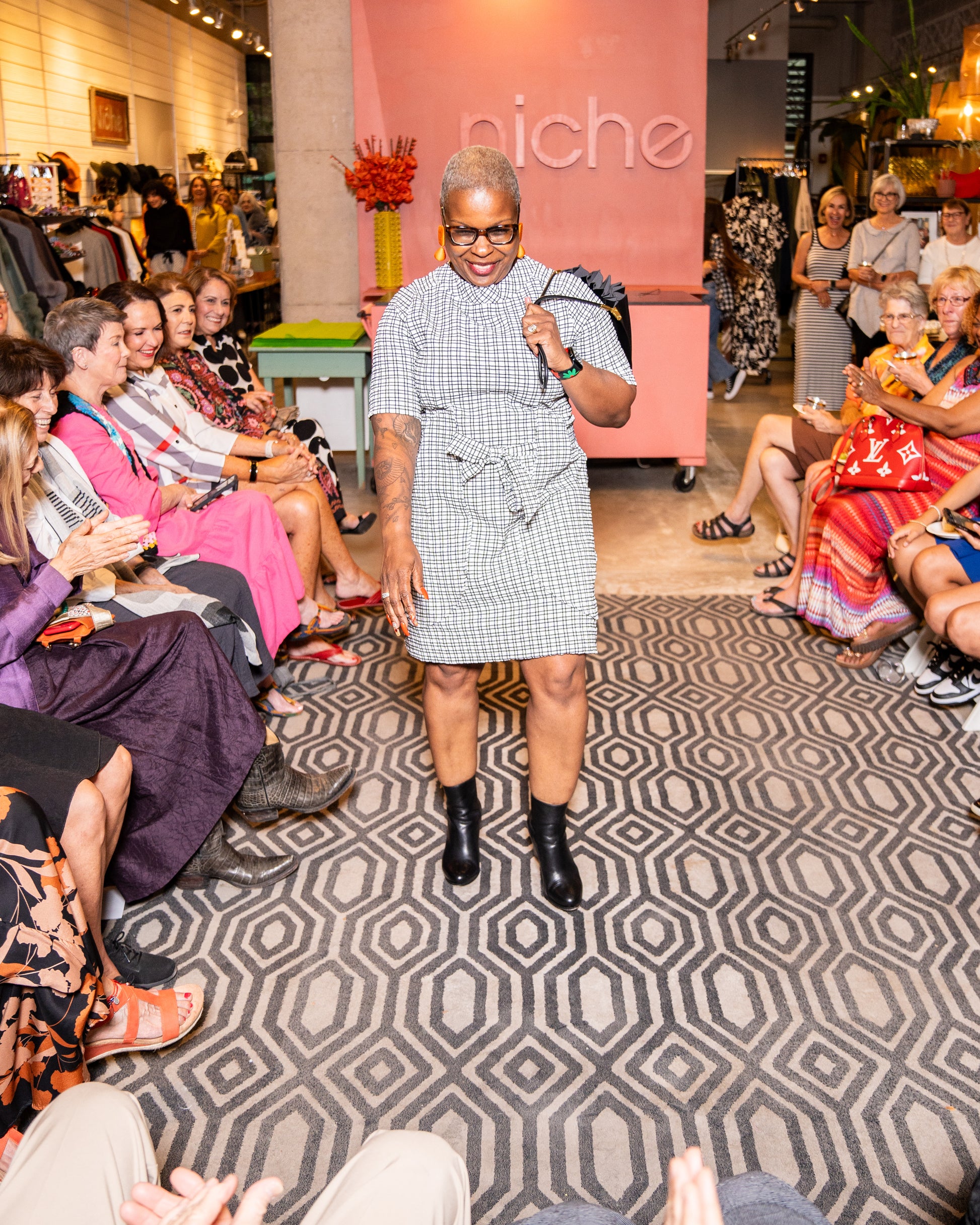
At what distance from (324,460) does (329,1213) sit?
10.9 feet

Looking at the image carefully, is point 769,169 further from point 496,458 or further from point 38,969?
point 38,969

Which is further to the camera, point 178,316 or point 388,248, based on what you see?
point 388,248

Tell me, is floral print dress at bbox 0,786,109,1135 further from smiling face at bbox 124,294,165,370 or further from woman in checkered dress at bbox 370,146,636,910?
smiling face at bbox 124,294,165,370

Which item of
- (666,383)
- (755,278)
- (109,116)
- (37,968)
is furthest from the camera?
(109,116)

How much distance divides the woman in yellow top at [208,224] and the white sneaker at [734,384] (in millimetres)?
4459

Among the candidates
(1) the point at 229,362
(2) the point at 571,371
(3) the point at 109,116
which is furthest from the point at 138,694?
(3) the point at 109,116

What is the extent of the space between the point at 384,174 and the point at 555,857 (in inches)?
163

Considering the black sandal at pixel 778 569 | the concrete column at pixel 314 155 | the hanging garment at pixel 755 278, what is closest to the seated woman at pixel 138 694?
the black sandal at pixel 778 569

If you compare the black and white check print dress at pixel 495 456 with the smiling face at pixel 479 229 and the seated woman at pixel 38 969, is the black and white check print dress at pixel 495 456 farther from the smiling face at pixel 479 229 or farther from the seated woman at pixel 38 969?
the seated woman at pixel 38 969

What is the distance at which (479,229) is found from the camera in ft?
6.29

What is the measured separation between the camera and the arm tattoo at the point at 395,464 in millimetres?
1968

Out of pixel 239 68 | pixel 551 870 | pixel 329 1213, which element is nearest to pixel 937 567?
pixel 551 870

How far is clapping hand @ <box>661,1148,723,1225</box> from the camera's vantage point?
753 mm

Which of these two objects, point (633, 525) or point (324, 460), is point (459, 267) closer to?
point (324, 460)
